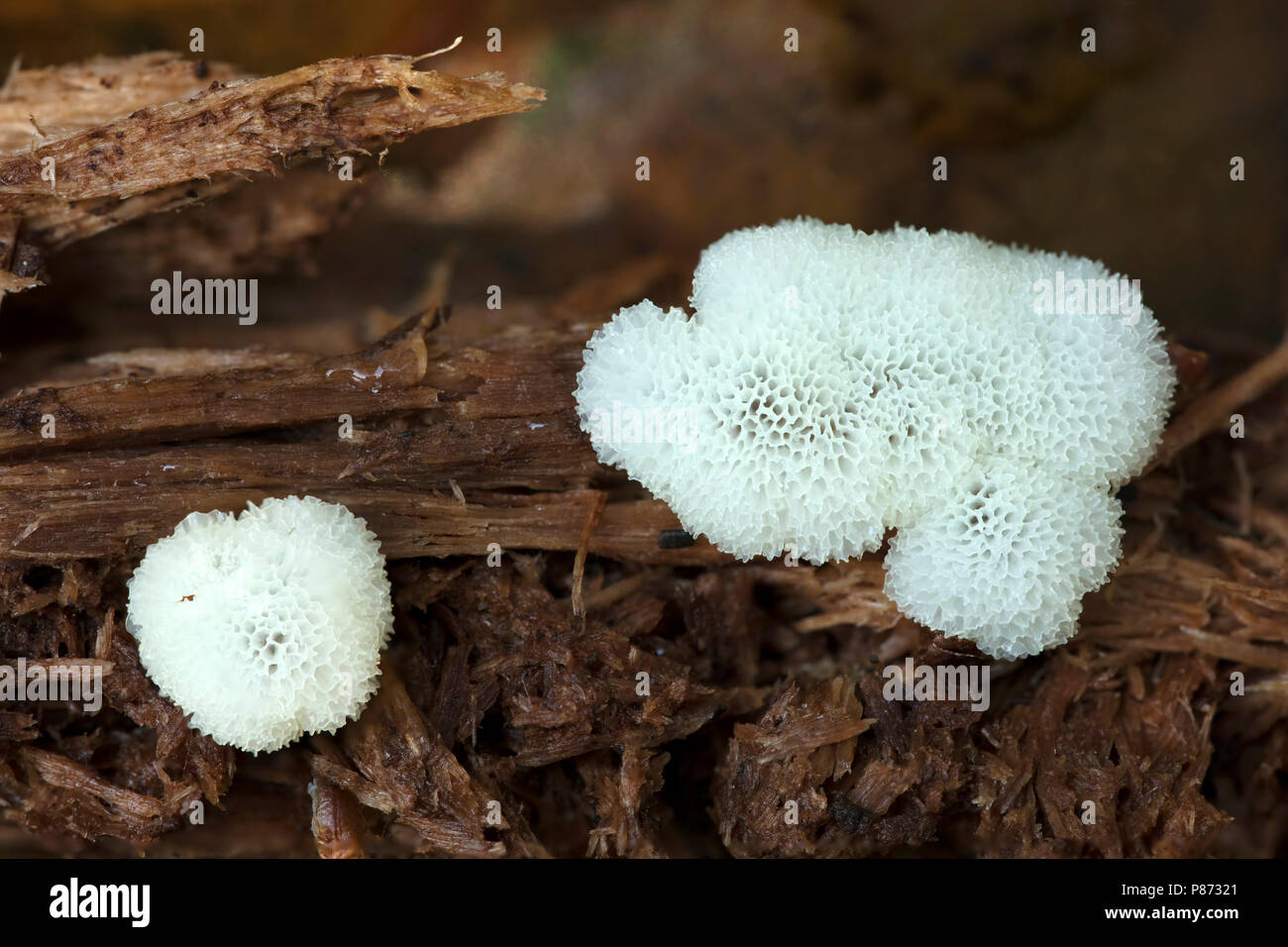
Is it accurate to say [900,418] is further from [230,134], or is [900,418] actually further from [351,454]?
[230,134]

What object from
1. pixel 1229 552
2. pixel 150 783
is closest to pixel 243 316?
pixel 150 783

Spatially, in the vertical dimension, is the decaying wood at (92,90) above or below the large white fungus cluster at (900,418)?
above

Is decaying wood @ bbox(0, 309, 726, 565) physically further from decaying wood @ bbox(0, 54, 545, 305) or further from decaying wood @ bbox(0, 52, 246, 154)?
decaying wood @ bbox(0, 52, 246, 154)

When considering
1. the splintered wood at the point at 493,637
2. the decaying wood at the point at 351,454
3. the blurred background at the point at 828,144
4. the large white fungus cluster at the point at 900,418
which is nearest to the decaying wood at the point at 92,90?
the splintered wood at the point at 493,637

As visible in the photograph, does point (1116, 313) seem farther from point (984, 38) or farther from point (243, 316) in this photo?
point (243, 316)

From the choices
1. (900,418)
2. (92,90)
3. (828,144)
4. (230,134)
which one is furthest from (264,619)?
(828,144)

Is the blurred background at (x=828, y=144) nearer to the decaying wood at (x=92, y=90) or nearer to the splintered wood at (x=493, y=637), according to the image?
the decaying wood at (x=92, y=90)
